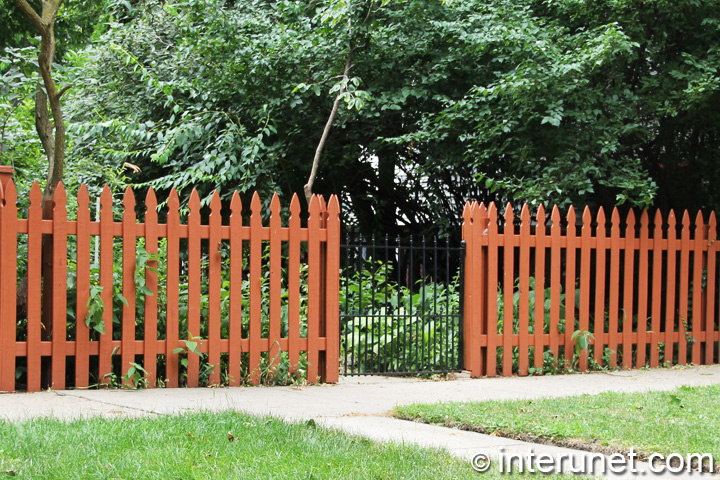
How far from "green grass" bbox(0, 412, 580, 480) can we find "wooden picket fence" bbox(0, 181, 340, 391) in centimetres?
188

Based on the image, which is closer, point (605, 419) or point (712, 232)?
point (605, 419)

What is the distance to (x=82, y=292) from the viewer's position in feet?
21.0

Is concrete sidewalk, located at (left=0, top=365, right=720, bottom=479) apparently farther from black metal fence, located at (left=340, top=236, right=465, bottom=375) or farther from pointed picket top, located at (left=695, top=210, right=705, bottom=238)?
pointed picket top, located at (left=695, top=210, right=705, bottom=238)

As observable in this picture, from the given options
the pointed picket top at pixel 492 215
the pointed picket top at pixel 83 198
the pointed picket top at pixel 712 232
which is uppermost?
the pointed picket top at pixel 83 198

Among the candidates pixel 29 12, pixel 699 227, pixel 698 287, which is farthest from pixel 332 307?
pixel 699 227

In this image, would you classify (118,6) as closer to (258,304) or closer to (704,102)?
(258,304)

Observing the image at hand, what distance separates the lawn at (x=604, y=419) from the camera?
14.0 feet

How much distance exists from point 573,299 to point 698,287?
1.85 meters

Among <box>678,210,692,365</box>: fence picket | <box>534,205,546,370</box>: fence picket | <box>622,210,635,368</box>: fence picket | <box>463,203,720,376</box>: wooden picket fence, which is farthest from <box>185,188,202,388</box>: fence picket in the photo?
<box>678,210,692,365</box>: fence picket

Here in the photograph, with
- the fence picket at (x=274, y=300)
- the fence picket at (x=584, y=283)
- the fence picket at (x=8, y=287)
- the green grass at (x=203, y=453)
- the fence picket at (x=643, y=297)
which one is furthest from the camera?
the fence picket at (x=643, y=297)

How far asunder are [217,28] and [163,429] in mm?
7675

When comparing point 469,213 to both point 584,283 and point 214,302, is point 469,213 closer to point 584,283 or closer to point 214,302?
point 584,283

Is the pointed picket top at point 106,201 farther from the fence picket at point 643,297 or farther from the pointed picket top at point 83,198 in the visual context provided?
the fence picket at point 643,297

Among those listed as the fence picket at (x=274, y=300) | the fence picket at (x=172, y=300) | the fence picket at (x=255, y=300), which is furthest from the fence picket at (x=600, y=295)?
the fence picket at (x=172, y=300)
